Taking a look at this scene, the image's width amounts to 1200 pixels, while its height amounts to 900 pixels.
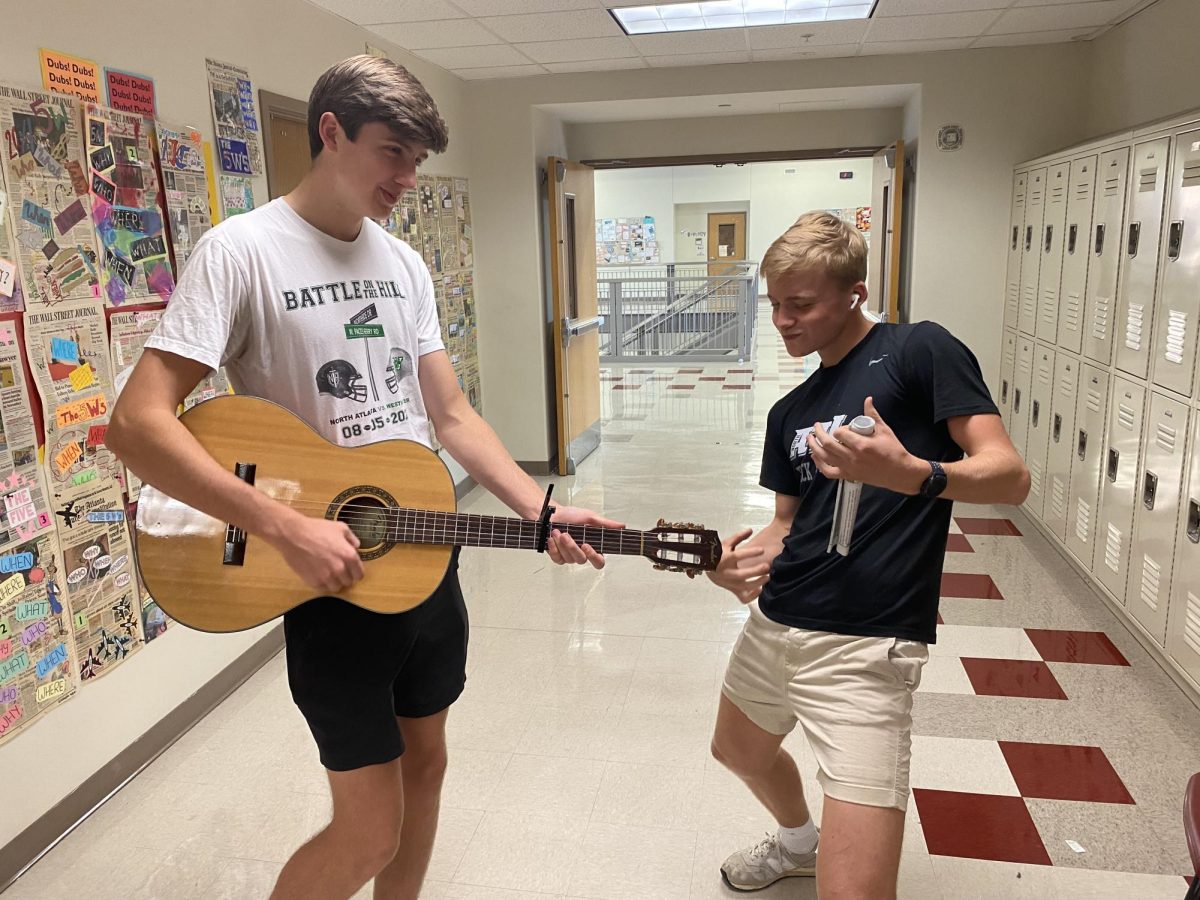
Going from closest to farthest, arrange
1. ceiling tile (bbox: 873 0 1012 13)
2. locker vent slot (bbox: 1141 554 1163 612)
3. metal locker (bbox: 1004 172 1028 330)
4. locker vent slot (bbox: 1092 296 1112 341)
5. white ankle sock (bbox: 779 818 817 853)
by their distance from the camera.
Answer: white ankle sock (bbox: 779 818 817 853)
locker vent slot (bbox: 1141 554 1163 612)
locker vent slot (bbox: 1092 296 1112 341)
ceiling tile (bbox: 873 0 1012 13)
metal locker (bbox: 1004 172 1028 330)

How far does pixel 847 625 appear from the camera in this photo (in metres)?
1.60

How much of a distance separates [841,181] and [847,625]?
16459 mm

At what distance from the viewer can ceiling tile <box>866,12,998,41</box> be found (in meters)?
4.29

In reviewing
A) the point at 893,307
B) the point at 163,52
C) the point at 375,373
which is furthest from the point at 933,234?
the point at 375,373

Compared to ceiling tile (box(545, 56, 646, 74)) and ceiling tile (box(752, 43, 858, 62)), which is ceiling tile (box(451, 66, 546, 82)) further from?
ceiling tile (box(752, 43, 858, 62))

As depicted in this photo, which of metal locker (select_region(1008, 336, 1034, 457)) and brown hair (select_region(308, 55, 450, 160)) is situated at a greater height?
brown hair (select_region(308, 55, 450, 160))

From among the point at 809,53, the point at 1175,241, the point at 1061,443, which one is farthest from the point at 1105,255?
the point at 809,53

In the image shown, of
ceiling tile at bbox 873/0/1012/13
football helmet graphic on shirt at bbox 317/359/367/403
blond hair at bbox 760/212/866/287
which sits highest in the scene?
ceiling tile at bbox 873/0/1012/13

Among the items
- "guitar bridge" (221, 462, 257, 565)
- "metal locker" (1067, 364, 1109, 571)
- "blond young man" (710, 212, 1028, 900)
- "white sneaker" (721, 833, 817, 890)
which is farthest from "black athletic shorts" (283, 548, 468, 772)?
"metal locker" (1067, 364, 1109, 571)

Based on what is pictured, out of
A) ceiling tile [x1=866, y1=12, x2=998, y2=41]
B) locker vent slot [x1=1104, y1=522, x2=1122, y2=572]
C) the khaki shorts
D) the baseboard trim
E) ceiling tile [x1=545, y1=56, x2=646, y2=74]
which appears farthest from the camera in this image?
ceiling tile [x1=545, y1=56, x2=646, y2=74]

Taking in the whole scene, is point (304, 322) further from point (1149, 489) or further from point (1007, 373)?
point (1007, 373)

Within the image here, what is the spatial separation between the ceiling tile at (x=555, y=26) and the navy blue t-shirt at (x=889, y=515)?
3065mm

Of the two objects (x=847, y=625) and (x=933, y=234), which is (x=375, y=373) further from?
(x=933, y=234)

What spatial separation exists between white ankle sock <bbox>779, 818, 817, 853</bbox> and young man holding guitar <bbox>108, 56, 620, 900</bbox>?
3.11 feet
